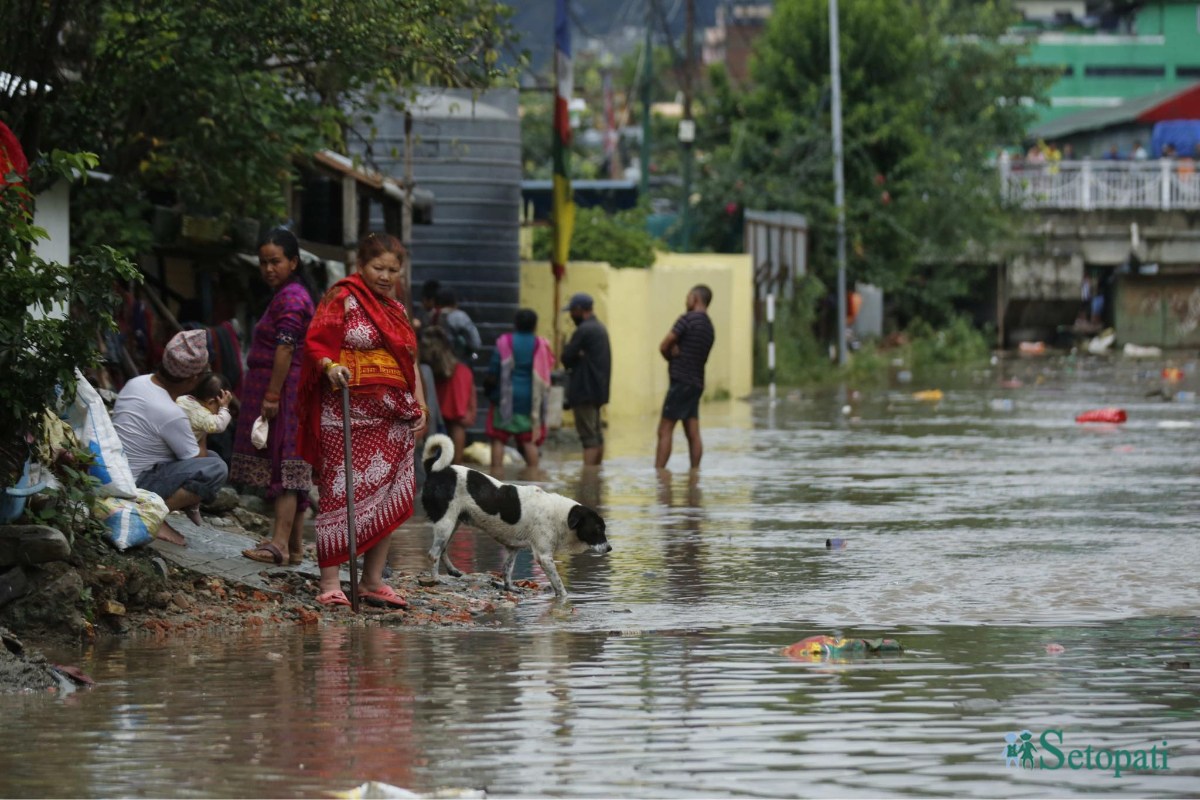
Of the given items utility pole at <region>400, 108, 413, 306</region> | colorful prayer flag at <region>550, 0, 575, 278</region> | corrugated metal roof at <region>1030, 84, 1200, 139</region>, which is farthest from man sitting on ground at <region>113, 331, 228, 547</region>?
corrugated metal roof at <region>1030, 84, 1200, 139</region>

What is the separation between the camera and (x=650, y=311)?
1107 inches

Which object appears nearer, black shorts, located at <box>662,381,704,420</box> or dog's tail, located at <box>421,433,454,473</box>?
dog's tail, located at <box>421,433,454,473</box>

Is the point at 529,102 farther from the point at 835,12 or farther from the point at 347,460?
the point at 347,460

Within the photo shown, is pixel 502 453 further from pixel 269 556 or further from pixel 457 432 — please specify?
pixel 269 556

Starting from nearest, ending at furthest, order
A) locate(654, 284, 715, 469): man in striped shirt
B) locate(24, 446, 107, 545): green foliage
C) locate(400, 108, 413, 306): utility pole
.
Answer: locate(24, 446, 107, 545): green foliage < locate(654, 284, 715, 469): man in striped shirt < locate(400, 108, 413, 306): utility pole

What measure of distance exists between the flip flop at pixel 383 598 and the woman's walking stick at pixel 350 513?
0.46 feet

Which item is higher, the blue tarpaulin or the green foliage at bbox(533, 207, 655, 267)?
the blue tarpaulin

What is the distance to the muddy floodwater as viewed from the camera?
5637 mm

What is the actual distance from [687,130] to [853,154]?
795 cm

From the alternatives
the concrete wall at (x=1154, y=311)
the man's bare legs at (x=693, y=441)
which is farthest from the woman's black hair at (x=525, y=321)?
the concrete wall at (x=1154, y=311)

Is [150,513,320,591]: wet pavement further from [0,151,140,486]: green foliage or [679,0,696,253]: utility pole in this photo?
[679,0,696,253]: utility pole

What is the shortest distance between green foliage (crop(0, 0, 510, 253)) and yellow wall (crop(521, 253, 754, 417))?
8.69m

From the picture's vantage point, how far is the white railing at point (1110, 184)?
47625 mm

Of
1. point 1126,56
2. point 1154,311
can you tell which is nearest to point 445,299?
point 1154,311
